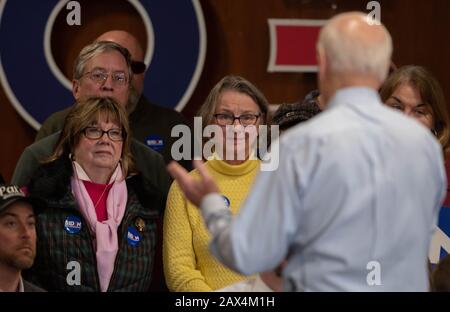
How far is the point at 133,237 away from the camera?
3848 mm

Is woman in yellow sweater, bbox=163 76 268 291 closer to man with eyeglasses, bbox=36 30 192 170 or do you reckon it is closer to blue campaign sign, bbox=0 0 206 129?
man with eyeglasses, bbox=36 30 192 170

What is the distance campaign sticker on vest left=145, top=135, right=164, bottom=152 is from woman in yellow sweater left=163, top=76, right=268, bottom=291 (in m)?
0.51

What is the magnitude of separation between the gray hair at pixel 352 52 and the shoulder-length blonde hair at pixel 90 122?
1598mm

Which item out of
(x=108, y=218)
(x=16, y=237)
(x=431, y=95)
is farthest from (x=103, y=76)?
(x=431, y=95)

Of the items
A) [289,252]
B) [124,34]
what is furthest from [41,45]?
[289,252]

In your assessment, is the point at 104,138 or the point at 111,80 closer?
the point at 104,138

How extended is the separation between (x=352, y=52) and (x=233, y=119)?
5.06ft

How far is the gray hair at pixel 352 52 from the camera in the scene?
2424mm

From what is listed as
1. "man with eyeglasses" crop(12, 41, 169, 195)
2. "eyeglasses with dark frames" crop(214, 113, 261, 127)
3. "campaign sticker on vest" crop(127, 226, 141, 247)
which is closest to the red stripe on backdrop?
"man with eyeglasses" crop(12, 41, 169, 195)

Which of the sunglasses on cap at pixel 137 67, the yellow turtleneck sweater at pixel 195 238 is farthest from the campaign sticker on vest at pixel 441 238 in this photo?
the sunglasses on cap at pixel 137 67

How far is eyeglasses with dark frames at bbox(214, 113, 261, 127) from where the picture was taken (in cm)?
394

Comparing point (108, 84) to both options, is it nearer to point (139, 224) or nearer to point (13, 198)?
point (139, 224)

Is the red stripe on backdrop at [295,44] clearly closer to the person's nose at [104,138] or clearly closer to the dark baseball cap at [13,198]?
the person's nose at [104,138]
